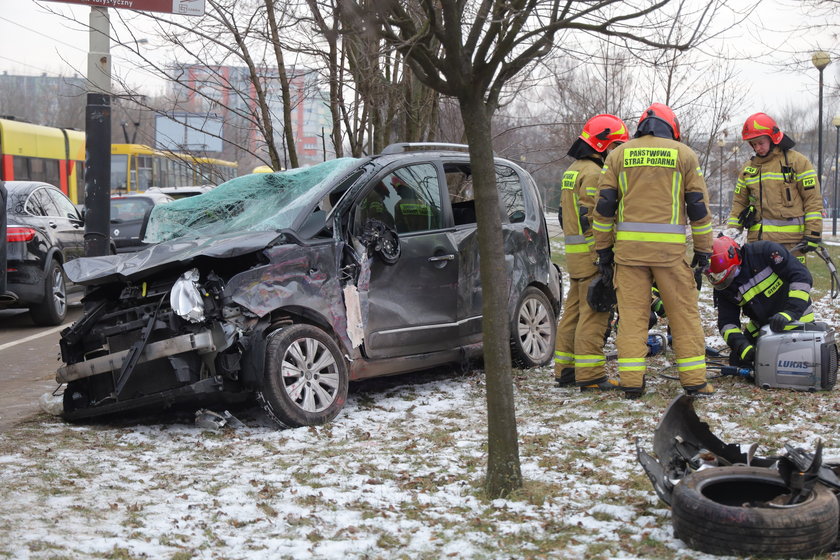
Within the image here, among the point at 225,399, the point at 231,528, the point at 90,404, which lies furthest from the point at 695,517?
the point at 90,404

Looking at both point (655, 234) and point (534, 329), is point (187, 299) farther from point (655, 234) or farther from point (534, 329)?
point (534, 329)

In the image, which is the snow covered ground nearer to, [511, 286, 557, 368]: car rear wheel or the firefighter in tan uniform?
the firefighter in tan uniform

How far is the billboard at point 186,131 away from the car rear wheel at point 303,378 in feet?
13.9

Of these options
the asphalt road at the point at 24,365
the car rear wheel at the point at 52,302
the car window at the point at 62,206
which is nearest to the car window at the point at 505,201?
the asphalt road at the point at 24,365

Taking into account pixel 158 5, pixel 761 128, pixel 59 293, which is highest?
pixel 158 5

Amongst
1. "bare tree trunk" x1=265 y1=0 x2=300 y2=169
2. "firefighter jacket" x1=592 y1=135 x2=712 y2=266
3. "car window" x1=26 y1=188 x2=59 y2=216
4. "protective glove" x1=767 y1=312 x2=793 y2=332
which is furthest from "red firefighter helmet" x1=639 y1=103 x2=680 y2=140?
"car window" x1=26 y1=188 x2=59 y2=216

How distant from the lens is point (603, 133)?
24.1ft

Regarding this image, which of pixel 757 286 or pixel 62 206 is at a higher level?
pixel 62 206

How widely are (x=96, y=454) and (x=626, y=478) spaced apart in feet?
9.64

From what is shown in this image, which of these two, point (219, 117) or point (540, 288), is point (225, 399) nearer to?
point (540, 288)

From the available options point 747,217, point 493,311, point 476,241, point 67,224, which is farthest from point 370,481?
point 67,224

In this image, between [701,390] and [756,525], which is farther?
[701,390]

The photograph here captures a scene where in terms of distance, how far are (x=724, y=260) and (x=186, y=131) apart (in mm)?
6584

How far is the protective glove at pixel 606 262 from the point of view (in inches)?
266
